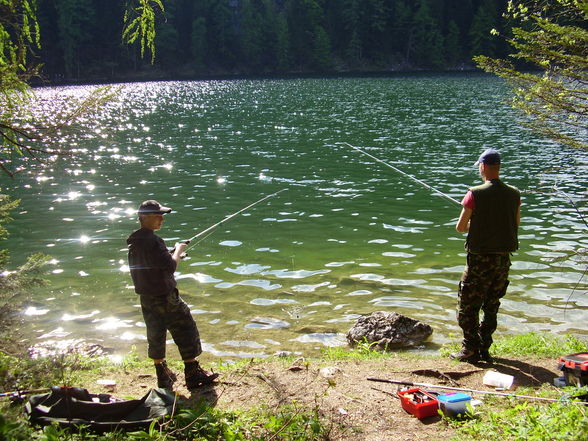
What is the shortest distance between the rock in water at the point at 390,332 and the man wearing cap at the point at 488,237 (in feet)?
5.43

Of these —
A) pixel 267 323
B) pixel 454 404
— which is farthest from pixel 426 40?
pixel 454 404

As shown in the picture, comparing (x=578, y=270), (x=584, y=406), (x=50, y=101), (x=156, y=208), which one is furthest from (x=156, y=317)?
(x=50, y=101)

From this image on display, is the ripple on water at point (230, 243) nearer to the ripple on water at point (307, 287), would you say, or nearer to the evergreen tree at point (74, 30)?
the ripple on water at point (307, 287)

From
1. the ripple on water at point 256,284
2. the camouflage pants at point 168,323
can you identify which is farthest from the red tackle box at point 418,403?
the ripple on water at point 256,284

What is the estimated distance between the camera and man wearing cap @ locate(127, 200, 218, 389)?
5824mm

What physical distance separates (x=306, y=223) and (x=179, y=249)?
30.8ft

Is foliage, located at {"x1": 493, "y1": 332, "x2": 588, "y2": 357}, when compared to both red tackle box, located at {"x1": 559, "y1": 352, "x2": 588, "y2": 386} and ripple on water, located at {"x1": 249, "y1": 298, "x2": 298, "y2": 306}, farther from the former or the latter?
ripple on water, located at {"x1": 249, "y1": 298, "x2": 298, "y2": 306}

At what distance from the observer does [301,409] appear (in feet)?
17.1

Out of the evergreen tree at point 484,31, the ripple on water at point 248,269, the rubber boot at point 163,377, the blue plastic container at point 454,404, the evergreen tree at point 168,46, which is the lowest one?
the ripple on water at point 248,269

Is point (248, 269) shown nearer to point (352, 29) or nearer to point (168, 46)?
point (168, 46)

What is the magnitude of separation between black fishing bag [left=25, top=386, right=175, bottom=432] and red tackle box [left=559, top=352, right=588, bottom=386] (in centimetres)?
411

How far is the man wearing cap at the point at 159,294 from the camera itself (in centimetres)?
582

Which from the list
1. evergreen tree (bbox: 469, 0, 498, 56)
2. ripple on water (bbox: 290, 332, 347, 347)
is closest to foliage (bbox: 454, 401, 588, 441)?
ripple on water (bbox: 290, 332, 347, 347)

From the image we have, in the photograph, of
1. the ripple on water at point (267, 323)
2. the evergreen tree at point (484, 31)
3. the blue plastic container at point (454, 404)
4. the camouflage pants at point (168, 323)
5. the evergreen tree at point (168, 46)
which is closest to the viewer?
the blue plastic container at point (454, 404)
